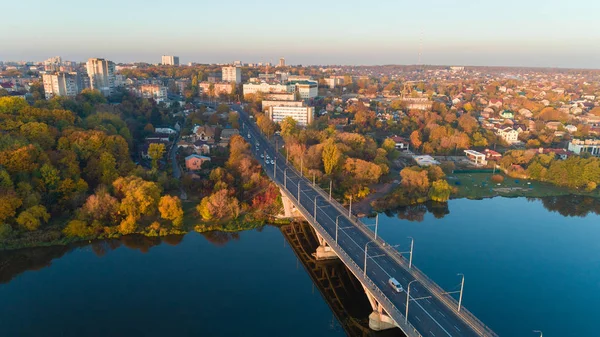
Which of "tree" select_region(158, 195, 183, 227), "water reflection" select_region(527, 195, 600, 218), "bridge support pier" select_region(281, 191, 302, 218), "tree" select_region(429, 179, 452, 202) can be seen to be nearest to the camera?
"tree" select_region(158, 195, 183, 227)

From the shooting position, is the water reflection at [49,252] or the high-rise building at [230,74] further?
the high-rise building at [230,74]

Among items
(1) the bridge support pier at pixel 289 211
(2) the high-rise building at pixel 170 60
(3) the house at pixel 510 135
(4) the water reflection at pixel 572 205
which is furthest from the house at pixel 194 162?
(2) the high-rise building at pixel 170 60

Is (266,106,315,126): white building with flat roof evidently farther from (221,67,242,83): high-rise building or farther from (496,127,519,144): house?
(221,67,242,83): high-rise building

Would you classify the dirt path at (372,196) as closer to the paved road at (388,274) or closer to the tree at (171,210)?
the paved road at (388,274)

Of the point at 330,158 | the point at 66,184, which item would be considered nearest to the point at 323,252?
the point at 330,158

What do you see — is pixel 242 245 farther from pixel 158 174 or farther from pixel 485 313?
pixel 485 313

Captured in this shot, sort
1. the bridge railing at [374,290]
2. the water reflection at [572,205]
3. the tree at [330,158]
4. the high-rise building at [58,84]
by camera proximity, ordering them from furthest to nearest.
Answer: the high-rise building at [58,84] → the tree at [330,158] → the water reflection at [572,205] → the bridge railing at [374,290]

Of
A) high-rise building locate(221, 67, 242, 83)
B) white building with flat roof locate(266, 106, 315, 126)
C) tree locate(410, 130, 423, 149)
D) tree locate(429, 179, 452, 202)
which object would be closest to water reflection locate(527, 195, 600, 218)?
tree locate(429, 179, 452, 202)
